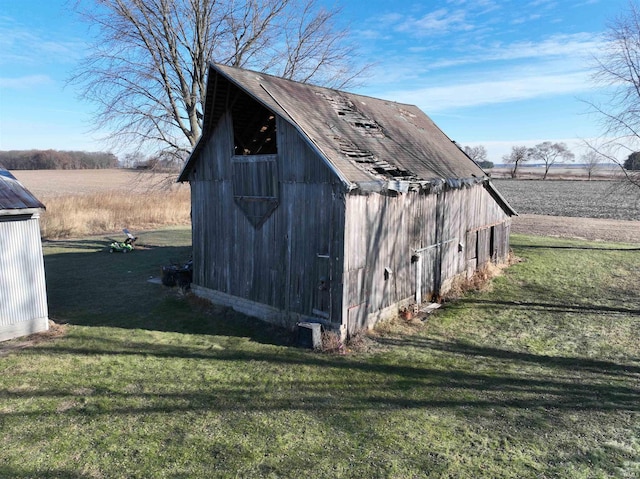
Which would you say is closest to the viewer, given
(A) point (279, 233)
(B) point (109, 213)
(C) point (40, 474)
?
(C) point (40, 474)

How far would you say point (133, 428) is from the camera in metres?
6.43

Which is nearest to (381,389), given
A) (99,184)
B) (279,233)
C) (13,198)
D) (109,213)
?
(279,233)

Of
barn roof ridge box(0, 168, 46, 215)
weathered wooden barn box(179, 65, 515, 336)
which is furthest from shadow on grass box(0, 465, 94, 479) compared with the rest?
barn roof ridge box(0, 168, 46, 215)

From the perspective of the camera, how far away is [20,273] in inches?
387

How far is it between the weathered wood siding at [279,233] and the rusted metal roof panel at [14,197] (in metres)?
4.22

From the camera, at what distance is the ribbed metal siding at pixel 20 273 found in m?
9.57

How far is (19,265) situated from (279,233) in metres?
6.00

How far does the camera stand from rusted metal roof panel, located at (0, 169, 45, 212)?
9.48m

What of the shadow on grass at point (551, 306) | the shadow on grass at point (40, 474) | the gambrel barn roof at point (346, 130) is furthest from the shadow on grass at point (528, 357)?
the shadow on grass at point (40, 474)

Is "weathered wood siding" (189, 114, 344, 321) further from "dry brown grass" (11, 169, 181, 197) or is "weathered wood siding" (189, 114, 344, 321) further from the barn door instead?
"dry brown grass" (11, 169, 181, 197)

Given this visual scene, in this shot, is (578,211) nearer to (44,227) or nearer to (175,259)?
(175,259)

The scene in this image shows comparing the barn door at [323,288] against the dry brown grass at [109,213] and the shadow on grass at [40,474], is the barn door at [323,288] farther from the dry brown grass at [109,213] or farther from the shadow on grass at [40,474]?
the dry brown grass at [109,213]

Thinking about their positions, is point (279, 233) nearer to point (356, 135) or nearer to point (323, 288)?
point (323, 288)

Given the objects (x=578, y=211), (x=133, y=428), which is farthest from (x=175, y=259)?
(x=578, y=211)
